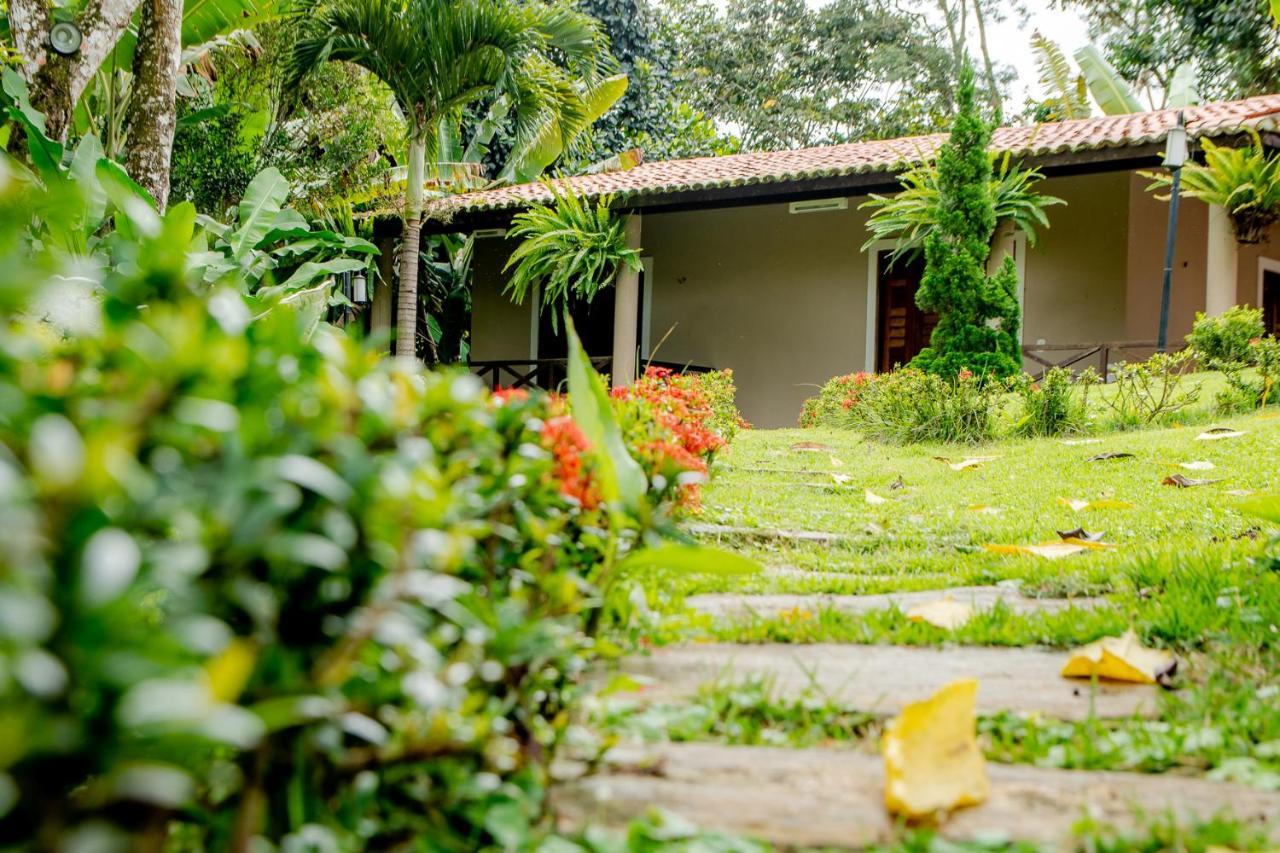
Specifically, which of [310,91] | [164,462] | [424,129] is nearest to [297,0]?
[424,129]

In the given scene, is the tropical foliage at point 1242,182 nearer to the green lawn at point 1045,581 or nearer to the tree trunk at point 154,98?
the green lawn at point 1045,581

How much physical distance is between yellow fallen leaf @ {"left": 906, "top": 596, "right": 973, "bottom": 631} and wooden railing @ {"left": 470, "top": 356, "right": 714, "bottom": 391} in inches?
401

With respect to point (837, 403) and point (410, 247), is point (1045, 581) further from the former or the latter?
point (410, 247)

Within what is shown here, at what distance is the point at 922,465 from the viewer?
21.2ft

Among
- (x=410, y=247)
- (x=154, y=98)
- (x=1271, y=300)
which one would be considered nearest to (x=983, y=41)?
(x=1271, y=300)

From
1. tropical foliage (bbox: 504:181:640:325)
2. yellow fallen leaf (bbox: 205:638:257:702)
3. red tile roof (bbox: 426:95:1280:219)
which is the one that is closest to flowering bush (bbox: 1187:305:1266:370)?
red tile roof (bbox: 426:95:1280:219)

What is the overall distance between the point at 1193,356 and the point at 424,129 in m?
7.43

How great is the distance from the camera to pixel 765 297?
13523mm

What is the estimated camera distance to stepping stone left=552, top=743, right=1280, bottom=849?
132cm

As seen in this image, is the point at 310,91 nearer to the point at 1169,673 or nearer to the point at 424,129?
the point at 424,129

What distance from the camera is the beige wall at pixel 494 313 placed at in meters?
15.2

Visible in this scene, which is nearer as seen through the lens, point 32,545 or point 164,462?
point 32,545

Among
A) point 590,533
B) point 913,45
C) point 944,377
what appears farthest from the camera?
point 913,45

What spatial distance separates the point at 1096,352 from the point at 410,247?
7.30 meters
